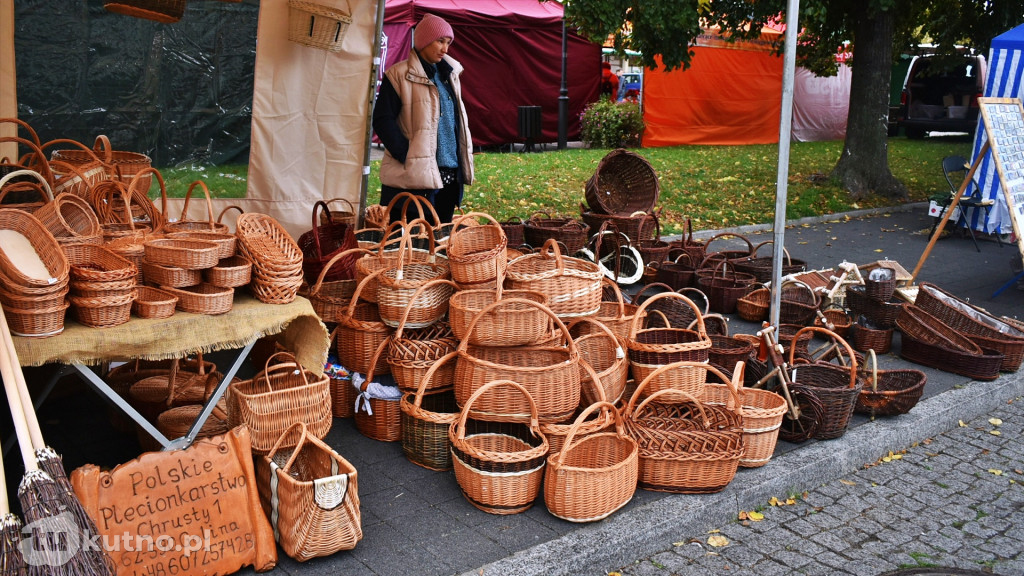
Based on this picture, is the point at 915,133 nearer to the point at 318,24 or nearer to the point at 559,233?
the point at 559,233

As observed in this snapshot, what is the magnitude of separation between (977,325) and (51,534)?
5.58m

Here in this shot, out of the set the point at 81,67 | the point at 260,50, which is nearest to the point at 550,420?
the point at 260,50

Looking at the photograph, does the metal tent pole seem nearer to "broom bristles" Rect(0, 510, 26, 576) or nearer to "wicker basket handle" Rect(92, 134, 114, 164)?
"broom bristles" Rect(0, 510, 26, 576)

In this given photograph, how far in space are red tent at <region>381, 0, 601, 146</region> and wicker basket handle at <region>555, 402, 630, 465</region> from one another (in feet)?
39.5

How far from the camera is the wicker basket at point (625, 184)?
755 cm

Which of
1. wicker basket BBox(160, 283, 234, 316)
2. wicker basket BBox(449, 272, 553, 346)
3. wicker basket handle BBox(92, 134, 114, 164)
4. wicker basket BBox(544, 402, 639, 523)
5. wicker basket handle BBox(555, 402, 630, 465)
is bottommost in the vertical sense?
wicker basket BBox(544, 402, 639, 523)

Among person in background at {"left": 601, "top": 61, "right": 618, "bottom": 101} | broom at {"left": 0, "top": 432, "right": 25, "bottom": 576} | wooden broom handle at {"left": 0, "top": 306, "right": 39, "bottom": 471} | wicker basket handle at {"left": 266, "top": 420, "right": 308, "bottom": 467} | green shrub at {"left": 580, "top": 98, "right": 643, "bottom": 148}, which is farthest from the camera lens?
person in background at {"left": 601, "top": 61, "right": 618, "bottom": 101}

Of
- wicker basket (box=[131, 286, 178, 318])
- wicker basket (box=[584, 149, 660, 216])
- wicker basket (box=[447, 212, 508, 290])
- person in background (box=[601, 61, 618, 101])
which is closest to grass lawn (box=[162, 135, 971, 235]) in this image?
wicker basket (box=[584, 149, 660, 216])

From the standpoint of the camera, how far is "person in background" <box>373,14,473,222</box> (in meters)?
5.71

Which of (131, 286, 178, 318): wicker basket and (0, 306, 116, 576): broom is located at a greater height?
(131, 286, 178, 318): wicker basket

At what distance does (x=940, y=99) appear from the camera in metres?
21.5

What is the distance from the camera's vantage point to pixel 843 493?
405 centimetres

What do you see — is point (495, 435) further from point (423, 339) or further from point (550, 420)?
point (423, 339)

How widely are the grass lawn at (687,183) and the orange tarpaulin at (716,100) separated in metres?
0.99
